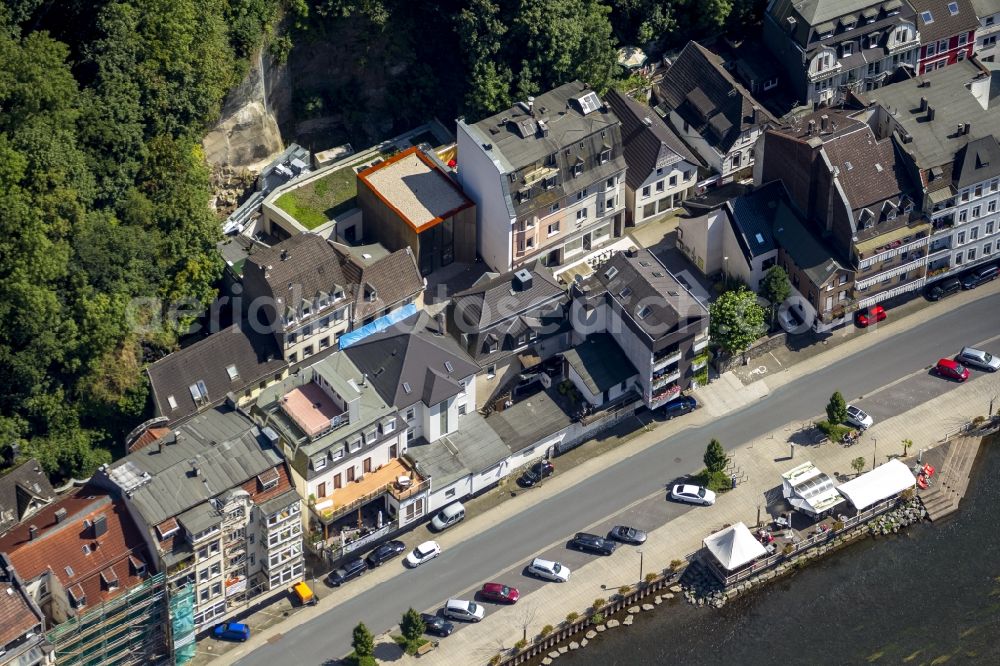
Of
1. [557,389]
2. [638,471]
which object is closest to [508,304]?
[557,389]

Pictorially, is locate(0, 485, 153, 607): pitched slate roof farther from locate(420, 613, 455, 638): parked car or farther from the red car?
the red car

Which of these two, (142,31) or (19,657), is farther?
(142,31)

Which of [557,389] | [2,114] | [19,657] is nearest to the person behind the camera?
[19,657]

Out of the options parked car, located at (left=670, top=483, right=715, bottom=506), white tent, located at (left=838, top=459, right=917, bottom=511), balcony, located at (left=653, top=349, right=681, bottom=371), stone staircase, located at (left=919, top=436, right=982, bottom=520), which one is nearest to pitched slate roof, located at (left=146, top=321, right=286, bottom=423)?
A: balcony, located at (left=653, top=349, right=681, bottom=371)

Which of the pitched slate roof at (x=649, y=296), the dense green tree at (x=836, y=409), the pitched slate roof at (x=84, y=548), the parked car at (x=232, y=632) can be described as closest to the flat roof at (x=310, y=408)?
the parked car at (x=232, y=632)

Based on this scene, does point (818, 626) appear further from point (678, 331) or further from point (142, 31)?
point (142, 31)

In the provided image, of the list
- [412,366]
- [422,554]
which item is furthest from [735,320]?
[422,554]

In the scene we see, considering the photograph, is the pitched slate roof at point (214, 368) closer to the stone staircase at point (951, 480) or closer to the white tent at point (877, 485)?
the white tent at point (877, 485)

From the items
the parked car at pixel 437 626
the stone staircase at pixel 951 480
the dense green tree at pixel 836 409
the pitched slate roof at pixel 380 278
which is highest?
the pitched slate roof at pixel 380 278
